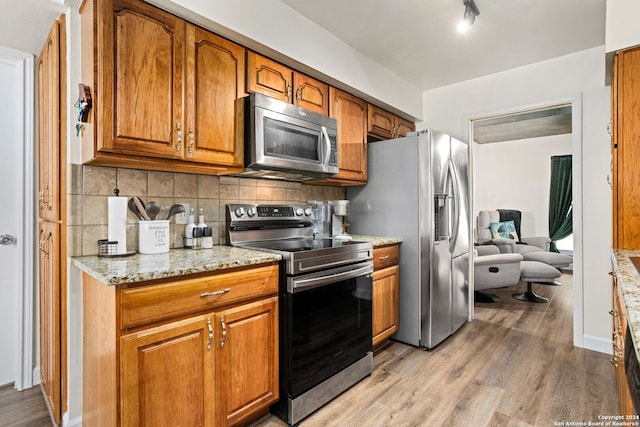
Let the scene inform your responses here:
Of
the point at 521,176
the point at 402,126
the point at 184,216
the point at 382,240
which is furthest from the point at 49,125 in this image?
the point at 521,176

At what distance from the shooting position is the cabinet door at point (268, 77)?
2076 mm

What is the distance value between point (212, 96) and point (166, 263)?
951 millimetres

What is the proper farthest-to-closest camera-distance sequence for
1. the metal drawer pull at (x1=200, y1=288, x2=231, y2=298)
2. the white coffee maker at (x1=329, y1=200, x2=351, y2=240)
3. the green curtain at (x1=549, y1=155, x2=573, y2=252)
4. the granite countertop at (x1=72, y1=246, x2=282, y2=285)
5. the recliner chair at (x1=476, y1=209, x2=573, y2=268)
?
the green curtain at (x1=549, y1=155, x2=573, y2=252) → the recliner chair at (x1=476, y1=209, x2=573, y2=268) → the white coffee maker at (x1=329, y1=200, x2=351, y2=240) → the metal drawer pull at (x1=200, y1=288, x2=231, y2=298) → the granite countertop at (x1=72, y1=246, x2=282, y2=285)

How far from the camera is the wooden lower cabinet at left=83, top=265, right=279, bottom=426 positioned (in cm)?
129

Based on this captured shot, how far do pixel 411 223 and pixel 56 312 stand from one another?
2368 mm

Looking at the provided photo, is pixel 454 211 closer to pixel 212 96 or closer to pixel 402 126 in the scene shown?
pixel 402 126

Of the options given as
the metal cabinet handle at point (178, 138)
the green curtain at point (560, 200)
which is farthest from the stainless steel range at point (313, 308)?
the green curtain at point (560, 200)

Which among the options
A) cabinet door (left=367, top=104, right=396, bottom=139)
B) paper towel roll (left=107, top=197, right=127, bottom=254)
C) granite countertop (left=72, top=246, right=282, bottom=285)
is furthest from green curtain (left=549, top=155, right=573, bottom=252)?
paper towel roll (left=107, top=197, right=127, bottom=254)

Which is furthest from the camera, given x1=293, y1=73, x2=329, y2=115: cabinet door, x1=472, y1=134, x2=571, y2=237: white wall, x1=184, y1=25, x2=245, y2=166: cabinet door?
x1=472, y1=134, x2=571, y2=237: white wall

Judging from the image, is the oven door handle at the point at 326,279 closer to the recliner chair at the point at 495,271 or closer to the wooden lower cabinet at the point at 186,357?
the wooden lower cabinet at the point at 186,357

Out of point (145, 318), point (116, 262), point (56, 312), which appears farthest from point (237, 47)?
point (56, 312)

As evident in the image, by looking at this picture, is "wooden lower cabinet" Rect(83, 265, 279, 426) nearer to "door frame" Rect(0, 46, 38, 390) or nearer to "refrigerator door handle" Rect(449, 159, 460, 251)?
"door frame" Rect(0, 46, 38, 390)

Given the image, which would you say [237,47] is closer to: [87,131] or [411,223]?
[87,131]

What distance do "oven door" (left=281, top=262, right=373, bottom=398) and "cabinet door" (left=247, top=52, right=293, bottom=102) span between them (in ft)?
3.91
